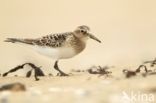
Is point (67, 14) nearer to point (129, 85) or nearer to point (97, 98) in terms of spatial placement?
point (129, 85)

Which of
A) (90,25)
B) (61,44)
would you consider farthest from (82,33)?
(90,25)

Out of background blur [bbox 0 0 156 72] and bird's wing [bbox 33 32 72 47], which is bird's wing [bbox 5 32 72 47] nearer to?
bird's wing [bbox 33 32 72 47]

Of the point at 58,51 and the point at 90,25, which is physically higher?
the point at 90,25

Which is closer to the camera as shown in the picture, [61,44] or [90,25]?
[61,44]

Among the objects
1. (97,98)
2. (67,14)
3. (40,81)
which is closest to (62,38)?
(40,81)

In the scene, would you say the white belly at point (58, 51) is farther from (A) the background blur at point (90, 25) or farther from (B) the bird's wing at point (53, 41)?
(A) the background blur at point (90, 25)

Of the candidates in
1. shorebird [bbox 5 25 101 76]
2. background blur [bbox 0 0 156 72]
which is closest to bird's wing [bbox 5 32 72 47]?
shorebird [bbox 5 25 101 76]

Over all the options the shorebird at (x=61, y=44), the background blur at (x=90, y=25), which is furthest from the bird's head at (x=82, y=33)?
the background blur at (x=90, y=25)

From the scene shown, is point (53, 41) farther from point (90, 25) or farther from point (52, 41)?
point (90, 25)

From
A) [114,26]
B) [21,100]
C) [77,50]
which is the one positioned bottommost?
[21,100]
